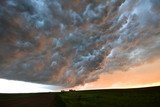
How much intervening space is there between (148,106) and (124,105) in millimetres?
3604

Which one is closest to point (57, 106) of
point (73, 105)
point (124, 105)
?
point (73, 105)

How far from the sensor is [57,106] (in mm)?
41219

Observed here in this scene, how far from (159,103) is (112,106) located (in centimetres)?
645

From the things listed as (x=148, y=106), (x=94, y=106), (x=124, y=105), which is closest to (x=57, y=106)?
(x=94, y=106)

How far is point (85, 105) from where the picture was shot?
117ft

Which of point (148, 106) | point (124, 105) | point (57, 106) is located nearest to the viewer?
point (148, 106)

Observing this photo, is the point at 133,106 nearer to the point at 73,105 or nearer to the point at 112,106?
the point at 112,106

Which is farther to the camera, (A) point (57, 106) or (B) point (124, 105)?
(A) point (57, 106)

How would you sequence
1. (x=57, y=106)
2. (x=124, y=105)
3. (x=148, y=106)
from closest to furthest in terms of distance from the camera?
(x=148, y=106) < (x=124, y=105) < (x=57, y=106)

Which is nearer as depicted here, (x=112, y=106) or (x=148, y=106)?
(x=148, y=106)

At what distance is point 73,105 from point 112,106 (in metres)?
5.77

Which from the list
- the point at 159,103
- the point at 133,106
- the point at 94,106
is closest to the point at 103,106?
the point at 94,106

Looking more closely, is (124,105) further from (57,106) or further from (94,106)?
(57,106)

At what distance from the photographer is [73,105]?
36.7 m
